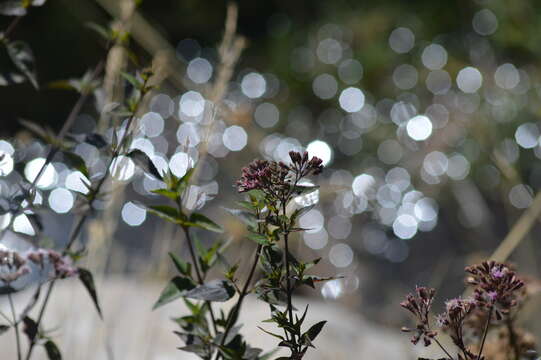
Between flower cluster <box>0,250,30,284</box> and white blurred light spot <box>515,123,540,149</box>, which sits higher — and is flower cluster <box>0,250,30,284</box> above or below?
below

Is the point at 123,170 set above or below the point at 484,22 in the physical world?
below

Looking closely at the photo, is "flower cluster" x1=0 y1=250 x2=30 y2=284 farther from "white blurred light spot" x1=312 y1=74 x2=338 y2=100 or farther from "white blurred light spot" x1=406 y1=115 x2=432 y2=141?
"white blurred light spot" x1=312 y1=74 x2=338 y2=100

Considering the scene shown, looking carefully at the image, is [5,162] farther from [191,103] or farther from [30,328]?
[191,103]

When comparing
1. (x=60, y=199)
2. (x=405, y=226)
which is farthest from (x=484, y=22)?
(x=60, y=199)

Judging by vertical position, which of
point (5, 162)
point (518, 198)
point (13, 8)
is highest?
point (518, 198)

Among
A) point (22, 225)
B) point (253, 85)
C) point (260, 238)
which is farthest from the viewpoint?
point (253, 85)

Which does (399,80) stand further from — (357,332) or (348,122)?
(357,332)

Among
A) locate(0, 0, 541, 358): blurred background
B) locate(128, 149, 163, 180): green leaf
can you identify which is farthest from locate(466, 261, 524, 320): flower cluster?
locate(0, 0, 541, 358): blurred background
